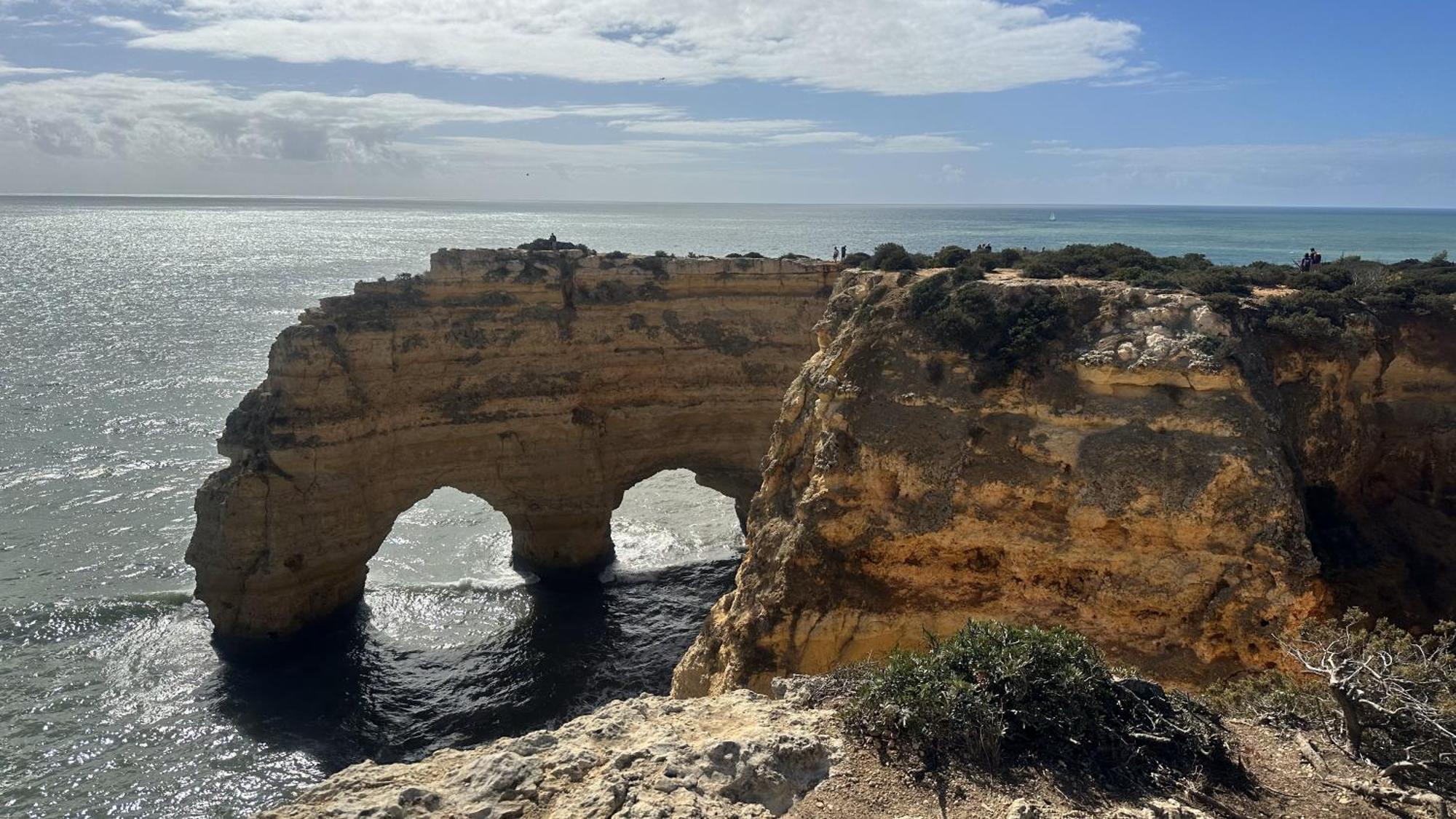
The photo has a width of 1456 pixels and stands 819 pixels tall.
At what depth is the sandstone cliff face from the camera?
574 inches

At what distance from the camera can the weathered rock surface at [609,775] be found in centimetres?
724

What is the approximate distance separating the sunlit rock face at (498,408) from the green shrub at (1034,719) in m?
21.4

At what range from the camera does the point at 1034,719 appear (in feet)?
26.9

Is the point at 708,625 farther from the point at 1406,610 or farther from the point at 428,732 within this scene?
the point at 1406,610

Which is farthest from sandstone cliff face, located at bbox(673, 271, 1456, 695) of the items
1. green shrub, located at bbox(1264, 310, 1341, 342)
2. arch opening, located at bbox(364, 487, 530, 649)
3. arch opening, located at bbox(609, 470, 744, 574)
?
arch opening, located at bbox(609, 470, 744, 574)

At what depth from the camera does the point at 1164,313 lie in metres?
16.5

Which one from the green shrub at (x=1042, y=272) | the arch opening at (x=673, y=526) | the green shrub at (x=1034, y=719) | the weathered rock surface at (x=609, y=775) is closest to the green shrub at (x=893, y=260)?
the green shrub at (x=1042, y=272)

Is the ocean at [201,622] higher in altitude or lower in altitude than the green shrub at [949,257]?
lower

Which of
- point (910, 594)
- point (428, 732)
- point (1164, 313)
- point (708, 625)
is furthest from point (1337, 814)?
point (428, 732)

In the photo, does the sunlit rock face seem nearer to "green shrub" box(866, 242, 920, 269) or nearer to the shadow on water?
the shadow on water

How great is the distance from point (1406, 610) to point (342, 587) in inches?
1022

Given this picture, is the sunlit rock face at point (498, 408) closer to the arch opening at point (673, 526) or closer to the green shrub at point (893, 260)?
the arch opening at point (673, 526)

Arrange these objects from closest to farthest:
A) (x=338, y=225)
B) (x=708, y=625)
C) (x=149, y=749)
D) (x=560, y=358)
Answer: (x=708, y=625) → (x=149, y=749) → (x=560, y=358) → (x=338, y=225)

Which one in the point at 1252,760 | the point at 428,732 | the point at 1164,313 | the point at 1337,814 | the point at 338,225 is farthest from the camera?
the point at 338,225
